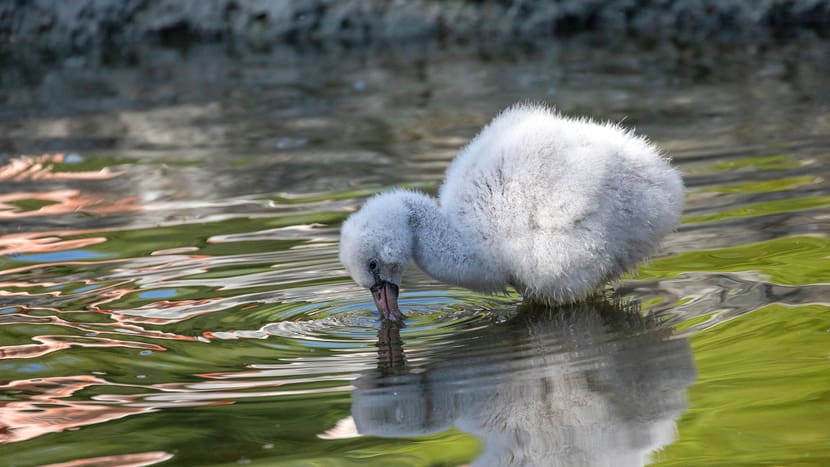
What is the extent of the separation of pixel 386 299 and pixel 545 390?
4.34 feet

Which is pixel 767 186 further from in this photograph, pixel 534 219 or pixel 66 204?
pixel 66 204

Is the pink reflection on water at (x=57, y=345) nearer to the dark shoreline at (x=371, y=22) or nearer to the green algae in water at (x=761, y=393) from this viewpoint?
the green algae in water at (x=761, y=393)

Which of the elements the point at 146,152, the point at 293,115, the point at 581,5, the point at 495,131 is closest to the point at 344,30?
the point at 581,5

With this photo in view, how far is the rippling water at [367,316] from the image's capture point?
4023 millimetres

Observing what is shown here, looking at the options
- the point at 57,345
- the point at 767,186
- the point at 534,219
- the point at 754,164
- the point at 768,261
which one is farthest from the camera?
the point at 754,164

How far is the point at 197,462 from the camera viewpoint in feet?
12.8

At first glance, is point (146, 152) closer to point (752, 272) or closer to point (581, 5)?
point (752, 272)

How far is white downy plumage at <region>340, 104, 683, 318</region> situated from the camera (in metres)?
5.32

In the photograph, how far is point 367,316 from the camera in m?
5.59

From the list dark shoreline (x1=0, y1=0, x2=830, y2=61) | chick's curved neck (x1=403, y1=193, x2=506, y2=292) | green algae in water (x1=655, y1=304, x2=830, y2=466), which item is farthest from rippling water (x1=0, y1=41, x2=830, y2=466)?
dark shoreline (x1=0, y1=0, x2=830, y2=61)

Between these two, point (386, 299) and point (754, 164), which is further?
point (754, 164)

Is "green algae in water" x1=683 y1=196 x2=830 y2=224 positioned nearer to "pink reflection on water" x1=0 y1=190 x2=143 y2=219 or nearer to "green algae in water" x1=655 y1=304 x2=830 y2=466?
"green algae in water" x1=655 y1=304 x2=830 y2=466

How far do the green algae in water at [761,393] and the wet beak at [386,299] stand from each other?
135cm

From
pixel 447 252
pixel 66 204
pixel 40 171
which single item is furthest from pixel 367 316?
pixel 40 171
